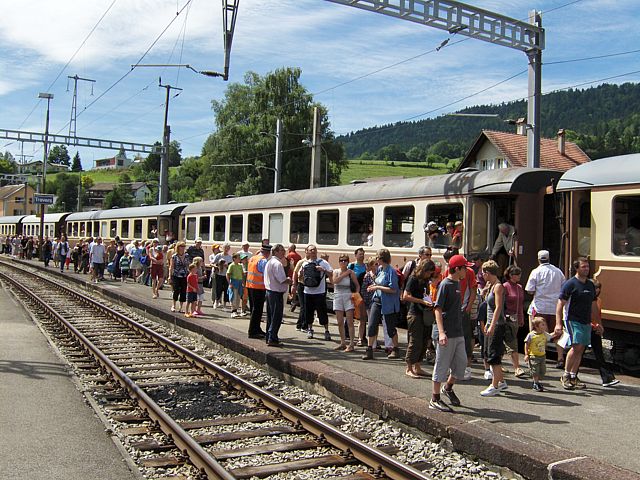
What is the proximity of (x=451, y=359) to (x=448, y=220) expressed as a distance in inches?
240

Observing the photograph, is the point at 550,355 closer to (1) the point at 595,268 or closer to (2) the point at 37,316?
(1) the point at 595,268

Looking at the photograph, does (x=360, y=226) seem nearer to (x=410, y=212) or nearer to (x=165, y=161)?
(x=410, y=212)

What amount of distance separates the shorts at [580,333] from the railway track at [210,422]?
10.6 feet

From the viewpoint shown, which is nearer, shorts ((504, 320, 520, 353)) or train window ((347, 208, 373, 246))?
shorts ((504, 320, 520, 353))

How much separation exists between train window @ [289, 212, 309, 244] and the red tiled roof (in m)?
25.2

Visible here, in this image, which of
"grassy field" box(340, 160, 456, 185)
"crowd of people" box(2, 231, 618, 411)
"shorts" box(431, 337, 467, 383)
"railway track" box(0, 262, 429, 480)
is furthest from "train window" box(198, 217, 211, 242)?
"grassy field" box(340, 160, 456, 185)

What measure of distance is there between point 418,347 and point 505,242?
13.2 ft

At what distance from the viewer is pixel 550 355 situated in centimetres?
1048

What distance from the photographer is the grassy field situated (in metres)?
91.8

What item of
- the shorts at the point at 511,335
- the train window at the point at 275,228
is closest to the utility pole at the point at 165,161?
the train window at the point at 275,228

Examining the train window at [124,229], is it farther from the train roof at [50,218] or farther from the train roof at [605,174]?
the train roof at [605,174]

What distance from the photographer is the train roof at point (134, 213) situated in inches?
1082

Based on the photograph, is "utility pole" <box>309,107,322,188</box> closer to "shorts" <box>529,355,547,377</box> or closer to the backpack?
the backpack

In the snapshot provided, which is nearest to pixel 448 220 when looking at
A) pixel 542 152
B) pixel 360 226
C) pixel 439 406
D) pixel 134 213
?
pixel 360 226
